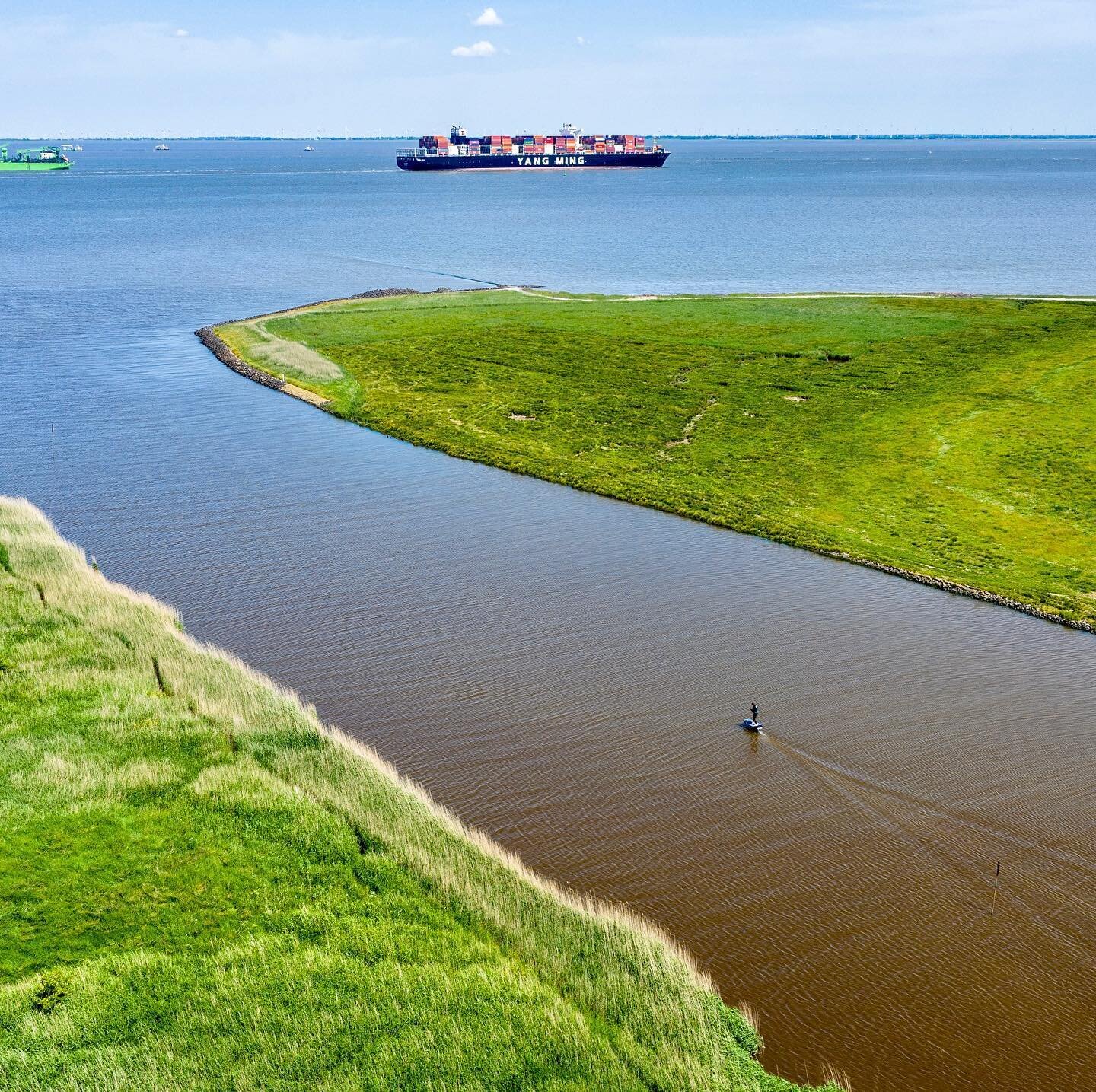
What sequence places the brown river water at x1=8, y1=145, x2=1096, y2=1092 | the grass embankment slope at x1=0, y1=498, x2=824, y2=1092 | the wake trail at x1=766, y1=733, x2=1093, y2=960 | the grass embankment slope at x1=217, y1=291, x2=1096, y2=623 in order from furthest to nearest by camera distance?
1. the grass embankment slope at x1=217, y1=291, x2=1096, y2=623
2. the wake trail at x1=766, y1=733, x2=1093, y2=960
3. the brown river water at x1=8, y1=145, x2=1096, y2=1092
4. the grass embankment slope at x1=0, y1=498, x2=824, y2=1092

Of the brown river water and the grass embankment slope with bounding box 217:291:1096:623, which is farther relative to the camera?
the grass embankment slope with bounding box 217:291:1096:623

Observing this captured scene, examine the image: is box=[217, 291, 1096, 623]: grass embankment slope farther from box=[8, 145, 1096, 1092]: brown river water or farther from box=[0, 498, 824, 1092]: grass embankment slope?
box=[0, 498, 824, 1092]: grass embankment slope

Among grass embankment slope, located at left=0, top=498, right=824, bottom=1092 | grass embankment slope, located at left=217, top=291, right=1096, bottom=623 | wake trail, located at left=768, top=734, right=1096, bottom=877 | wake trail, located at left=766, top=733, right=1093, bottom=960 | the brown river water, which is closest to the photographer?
grass embankment slope, located at left=0, top=498, right=824, bottom=1092

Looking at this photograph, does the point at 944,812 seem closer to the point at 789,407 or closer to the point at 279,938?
the point at 279,938

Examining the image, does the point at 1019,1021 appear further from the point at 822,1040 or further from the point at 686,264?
the point at 686,264

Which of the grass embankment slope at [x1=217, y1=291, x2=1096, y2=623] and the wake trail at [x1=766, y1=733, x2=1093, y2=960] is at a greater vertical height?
the grass embankment slope at [x1=217, y1=291, x2=1096, y2=623]

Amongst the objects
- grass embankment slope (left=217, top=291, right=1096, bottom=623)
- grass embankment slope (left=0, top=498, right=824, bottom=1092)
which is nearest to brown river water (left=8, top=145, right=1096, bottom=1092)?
grass embankment slope (left=0, top=498, right=824, bottom=1092)
